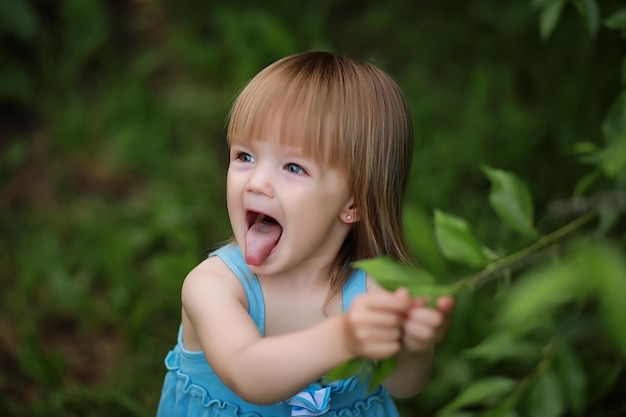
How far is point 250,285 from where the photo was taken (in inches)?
61.0

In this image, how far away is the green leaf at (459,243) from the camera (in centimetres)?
122

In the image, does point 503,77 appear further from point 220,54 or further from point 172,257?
point 172,257

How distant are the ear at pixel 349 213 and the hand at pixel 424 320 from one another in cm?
41

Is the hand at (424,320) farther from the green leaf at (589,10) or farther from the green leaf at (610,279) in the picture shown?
the green leaf at (589,10)

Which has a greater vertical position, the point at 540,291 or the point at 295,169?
the point at 295,169

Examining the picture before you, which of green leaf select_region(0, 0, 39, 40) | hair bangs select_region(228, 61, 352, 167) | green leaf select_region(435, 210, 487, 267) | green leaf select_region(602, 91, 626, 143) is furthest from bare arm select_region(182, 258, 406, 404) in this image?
green leaf select_region(0, 0, 39, 40)

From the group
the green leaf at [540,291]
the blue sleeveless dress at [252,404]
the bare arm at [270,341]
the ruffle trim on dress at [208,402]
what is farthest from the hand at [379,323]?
the ruffle trim on dress at [208,402]

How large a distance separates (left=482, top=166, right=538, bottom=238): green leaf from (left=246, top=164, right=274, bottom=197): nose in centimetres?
36

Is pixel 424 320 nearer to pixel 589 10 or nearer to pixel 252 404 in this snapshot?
pixel 252 404

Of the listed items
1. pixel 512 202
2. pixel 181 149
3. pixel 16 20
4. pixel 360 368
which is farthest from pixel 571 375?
pixel 16 20

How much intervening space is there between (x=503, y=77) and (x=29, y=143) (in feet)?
6.37

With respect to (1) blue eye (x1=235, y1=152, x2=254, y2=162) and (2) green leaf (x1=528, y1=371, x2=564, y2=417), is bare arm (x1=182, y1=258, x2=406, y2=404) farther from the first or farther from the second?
(2) green leaf (x1=528, y1=371, x2=564, y2=417)

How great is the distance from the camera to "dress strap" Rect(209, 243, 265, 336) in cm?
154

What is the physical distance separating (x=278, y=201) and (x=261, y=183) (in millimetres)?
41
